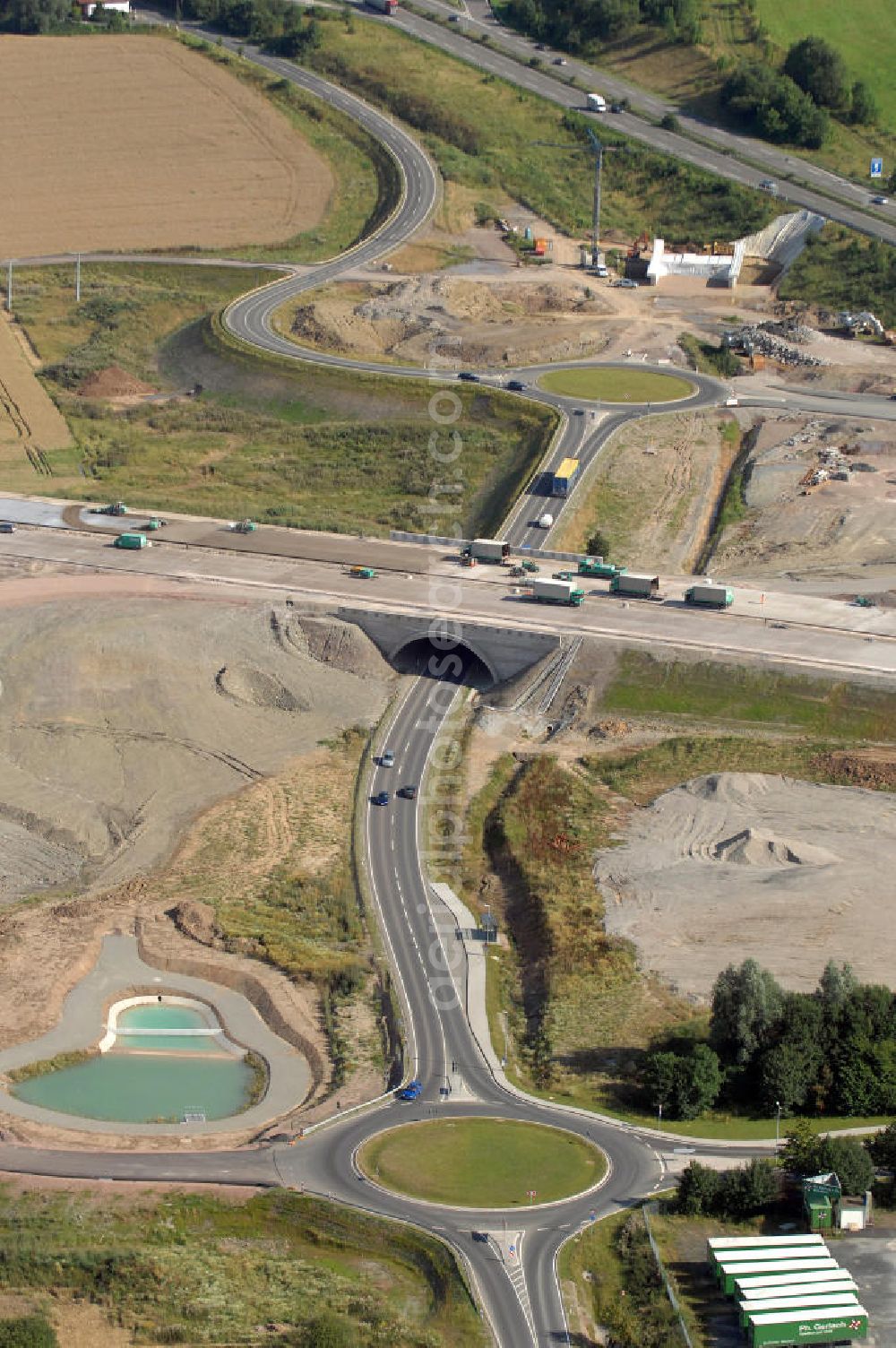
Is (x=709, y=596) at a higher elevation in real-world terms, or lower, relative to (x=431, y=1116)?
higher

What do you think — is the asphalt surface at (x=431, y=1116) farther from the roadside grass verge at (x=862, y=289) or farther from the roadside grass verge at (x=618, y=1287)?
the roadside grass verge at (x=862, y=289)

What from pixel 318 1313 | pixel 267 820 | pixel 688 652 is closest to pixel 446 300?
pixel 688 652

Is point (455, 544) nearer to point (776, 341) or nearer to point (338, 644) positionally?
point (338, 644)

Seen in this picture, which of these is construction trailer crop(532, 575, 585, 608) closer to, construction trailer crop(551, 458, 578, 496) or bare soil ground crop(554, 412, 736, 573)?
bare soil ground crop(554, 412, 736, 573)

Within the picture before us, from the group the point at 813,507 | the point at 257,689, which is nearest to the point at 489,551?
the point at 257,689

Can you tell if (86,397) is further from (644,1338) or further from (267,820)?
(644,1338)

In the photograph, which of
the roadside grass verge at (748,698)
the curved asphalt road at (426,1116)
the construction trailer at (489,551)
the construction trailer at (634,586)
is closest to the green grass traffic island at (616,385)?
the construction trailer at (489,551)

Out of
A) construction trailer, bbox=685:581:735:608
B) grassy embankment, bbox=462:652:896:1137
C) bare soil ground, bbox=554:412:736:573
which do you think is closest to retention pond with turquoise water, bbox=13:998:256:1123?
grassy embankment, bbox=462:652:896:1137
